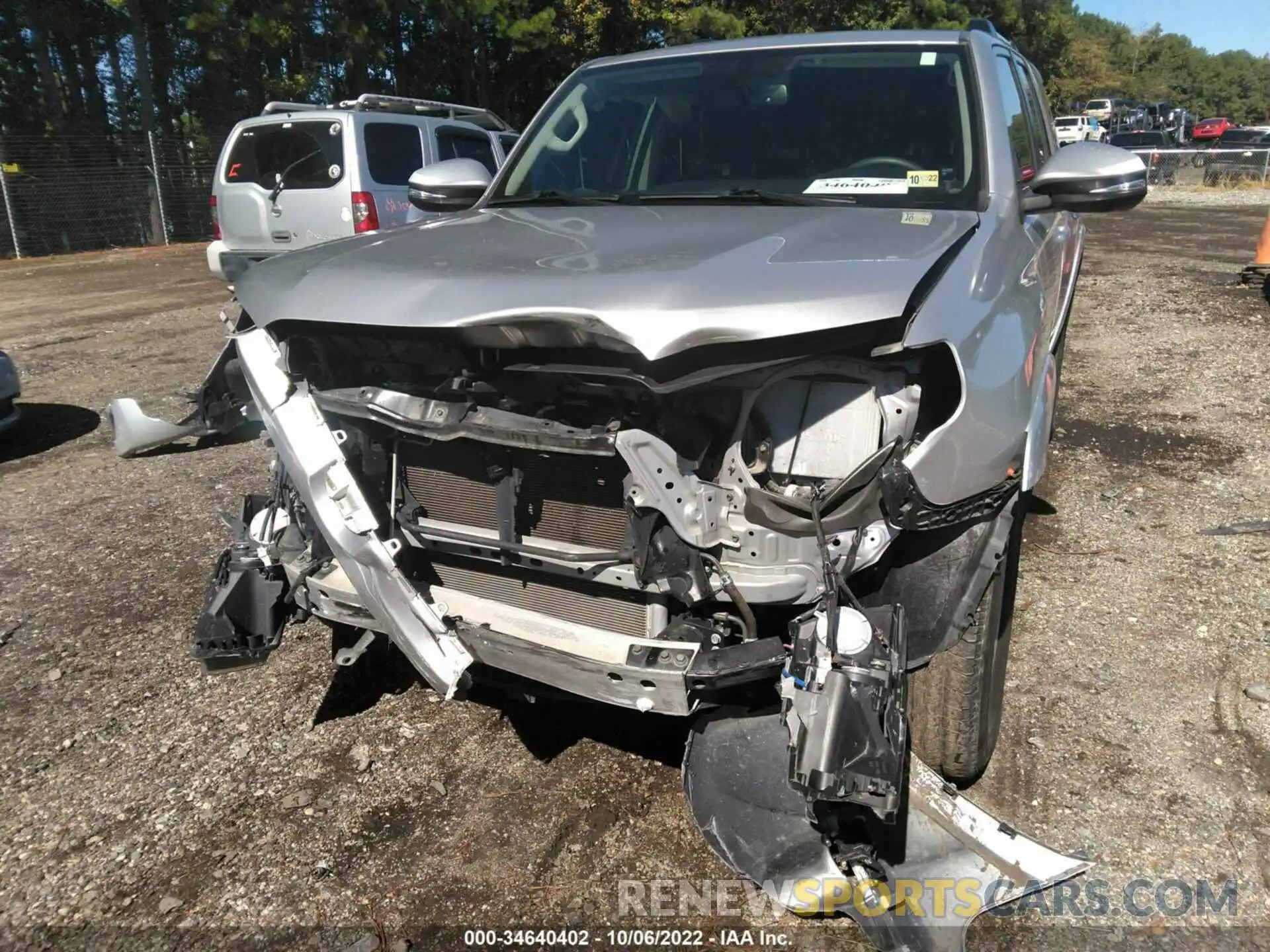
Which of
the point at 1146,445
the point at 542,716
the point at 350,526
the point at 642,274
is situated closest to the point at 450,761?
the point at 542,716

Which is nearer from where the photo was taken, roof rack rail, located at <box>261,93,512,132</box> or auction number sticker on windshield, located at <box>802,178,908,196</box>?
auction number sticker on windshield, located at <box>802,178,908,196</box>

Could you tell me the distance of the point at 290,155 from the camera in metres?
9.52

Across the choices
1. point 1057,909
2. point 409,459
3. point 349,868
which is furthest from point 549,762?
point 1057,909

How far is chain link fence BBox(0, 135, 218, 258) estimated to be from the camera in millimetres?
17578

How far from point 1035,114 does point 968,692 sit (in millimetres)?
3246

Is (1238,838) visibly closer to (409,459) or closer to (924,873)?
(924,873)

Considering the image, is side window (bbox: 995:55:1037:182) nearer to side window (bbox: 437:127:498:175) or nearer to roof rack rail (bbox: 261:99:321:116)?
side window (bbox: 437:127:498:175)

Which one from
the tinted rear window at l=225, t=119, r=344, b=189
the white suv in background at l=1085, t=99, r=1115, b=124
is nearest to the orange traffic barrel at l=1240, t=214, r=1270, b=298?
the tinted rear window at l=225, t=119, r=344, b=189

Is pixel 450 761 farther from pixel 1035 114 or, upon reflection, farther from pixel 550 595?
pixel 1035 114

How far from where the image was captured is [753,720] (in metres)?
2.55

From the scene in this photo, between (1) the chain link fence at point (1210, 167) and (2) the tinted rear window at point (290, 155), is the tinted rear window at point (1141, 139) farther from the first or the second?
(2) the tinted rear window at point (290, 155)

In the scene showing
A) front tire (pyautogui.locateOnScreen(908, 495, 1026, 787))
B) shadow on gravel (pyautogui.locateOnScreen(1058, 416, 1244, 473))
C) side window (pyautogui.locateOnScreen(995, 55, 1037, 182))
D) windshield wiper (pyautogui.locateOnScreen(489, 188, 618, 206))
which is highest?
side window (pyautogui.locateOnScreen(995, 55, 1037, 182))

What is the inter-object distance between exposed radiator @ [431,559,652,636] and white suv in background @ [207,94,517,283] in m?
7.35

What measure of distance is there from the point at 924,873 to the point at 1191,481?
365cm
